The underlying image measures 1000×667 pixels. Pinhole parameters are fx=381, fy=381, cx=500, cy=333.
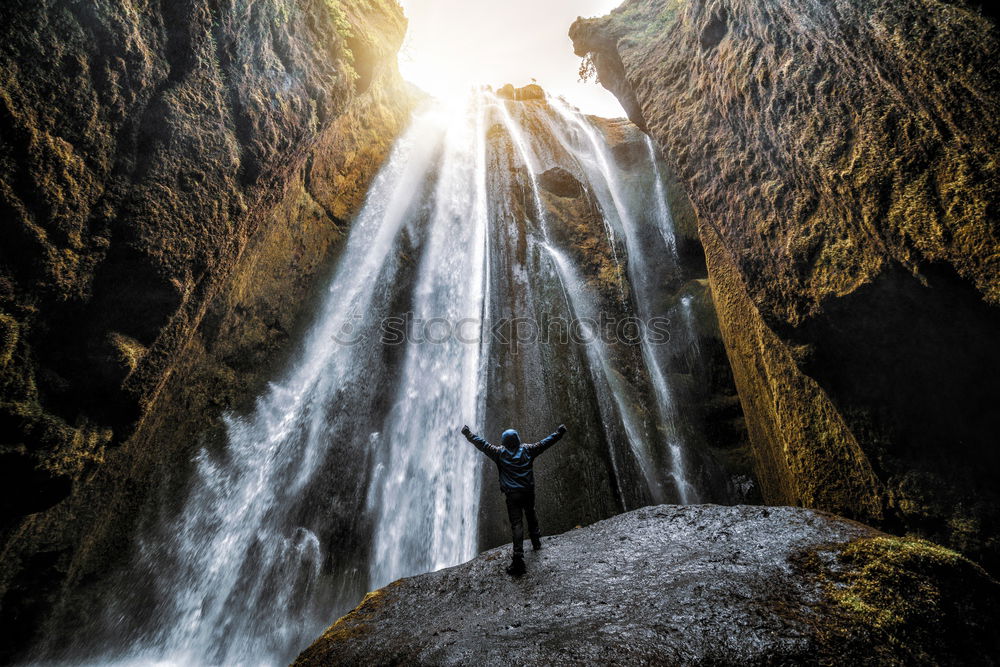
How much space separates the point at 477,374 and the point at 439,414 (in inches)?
58.9

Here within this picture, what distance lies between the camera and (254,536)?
7336mm

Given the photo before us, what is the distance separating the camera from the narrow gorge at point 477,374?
328 cm

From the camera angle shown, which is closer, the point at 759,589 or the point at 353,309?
the point at 759,589

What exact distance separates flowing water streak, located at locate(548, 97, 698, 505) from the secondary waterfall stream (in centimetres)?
6

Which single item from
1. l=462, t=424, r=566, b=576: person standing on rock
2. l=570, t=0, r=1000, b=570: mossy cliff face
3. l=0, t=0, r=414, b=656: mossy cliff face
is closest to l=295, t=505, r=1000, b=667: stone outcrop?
l=462, t=424, r=566, b=576: person standing on rock

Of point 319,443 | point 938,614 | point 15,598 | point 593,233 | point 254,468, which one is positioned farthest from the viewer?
point 593,233

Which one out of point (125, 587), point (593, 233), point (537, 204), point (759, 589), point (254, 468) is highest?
point (537, 204)

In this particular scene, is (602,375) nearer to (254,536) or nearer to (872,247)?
(872,247)

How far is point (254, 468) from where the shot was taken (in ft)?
26.0

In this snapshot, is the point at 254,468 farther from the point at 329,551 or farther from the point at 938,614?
the point at 938,614

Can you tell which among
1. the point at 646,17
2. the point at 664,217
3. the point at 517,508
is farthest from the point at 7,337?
A: the point at 664,217

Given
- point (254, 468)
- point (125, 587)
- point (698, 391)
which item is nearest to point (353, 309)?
point (254, 468)

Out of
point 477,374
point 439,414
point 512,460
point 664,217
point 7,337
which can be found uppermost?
point 664,217

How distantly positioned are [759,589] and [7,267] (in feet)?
23.0
